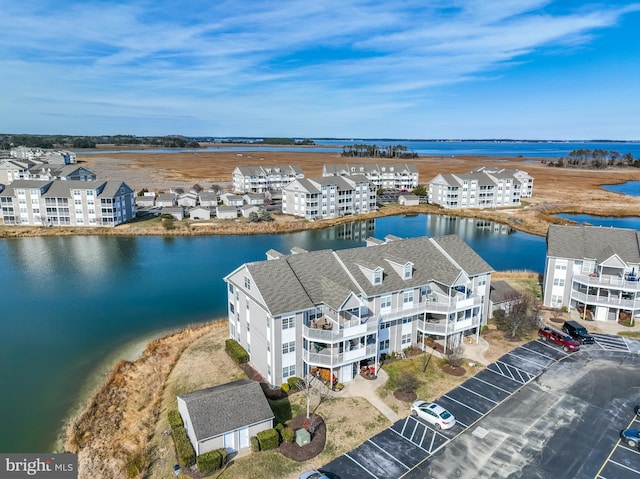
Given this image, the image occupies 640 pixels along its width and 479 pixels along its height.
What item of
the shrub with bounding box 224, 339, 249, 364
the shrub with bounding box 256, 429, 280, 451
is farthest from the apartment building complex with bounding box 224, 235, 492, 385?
the shrub with bounding box 256, 429, 280, 451

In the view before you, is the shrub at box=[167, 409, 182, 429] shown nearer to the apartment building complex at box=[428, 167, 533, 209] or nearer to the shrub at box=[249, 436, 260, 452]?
the shrub at box=[249, 436, 260, 452]

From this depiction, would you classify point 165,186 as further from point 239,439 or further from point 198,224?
point 239,439

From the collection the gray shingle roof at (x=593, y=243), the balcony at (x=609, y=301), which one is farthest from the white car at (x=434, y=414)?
the gray shingle roof at (x=593, y=243)

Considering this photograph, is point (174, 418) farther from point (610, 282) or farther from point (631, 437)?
point (610, 282)

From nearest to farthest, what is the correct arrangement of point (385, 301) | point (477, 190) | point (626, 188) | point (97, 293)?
point (385, 301) < point (97, 293) < point (477, 190) < point (626, 188)

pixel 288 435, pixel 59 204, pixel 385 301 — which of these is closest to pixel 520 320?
pixel 385 301

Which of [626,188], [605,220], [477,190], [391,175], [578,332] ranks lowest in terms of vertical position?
[578,332]

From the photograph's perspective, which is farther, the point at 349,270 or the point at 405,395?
the point at 349,270

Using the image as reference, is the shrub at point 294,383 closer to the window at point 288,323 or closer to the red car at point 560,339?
the window at point 288,323
